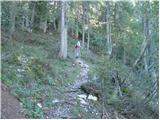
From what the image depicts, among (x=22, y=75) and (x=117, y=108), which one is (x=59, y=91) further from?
(x=117, y=108)

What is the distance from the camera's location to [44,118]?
8883 mm

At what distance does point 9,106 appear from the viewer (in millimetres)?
8242

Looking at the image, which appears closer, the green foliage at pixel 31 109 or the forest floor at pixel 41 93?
the green foliage at pixel 31 109

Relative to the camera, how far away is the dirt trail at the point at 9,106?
7750 mm

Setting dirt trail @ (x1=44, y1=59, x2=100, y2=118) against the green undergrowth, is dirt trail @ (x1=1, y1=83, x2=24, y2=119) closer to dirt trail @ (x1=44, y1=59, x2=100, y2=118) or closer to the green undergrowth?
the green undergrowth

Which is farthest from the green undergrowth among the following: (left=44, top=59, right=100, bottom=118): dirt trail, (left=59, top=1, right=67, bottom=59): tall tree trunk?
(left=59, top=1, right=67, bottom=59): tall tree trunk

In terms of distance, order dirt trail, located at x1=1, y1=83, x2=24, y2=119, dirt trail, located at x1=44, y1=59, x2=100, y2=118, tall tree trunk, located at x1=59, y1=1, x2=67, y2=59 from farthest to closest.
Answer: tall tree trunk, located at x1=59, y1=1, x2=67, y2=59, dirt trail, located at x1=44, y1=59, x2=100, y2=118, dirt trail, located at x1=1, y1=83, x2=24, y2=119

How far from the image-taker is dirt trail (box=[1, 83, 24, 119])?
775 centimetres

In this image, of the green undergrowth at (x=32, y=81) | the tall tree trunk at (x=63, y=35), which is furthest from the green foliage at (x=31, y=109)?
the tall tree trunk at (x=63, y=35)

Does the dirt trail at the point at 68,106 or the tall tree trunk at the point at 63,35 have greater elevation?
the tall tree trunk at the point at 63,35

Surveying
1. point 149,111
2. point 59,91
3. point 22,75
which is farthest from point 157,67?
point 22,75

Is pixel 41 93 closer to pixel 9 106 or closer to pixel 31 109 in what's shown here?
pixel 31 109

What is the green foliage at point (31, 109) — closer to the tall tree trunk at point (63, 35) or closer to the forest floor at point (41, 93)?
the forest floor at point (41, 93)

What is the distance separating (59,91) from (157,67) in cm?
351
